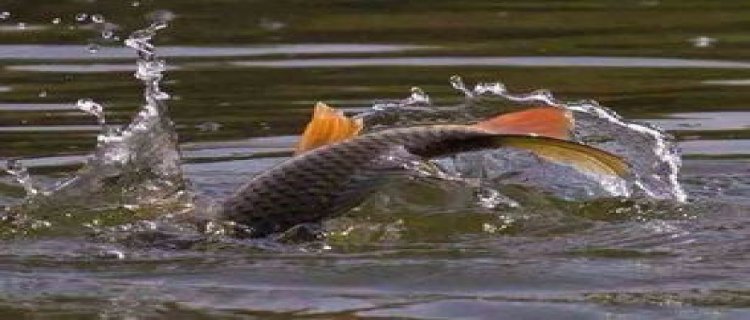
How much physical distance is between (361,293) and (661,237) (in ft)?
3.21

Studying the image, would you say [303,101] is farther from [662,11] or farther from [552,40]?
[662,11]

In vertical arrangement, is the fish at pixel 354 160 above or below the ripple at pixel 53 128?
above

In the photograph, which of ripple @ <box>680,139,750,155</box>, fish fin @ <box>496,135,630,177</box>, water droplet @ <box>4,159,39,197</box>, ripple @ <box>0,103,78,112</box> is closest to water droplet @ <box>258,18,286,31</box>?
ripple @ <box>0,103,78,112</box>

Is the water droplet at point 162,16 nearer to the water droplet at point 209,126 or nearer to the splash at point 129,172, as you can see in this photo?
the water droplet at point 209,126

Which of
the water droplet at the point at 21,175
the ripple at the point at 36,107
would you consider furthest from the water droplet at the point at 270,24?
the water droplet at the point at 21,175

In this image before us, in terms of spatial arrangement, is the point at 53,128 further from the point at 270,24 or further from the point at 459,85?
the point at 270,24

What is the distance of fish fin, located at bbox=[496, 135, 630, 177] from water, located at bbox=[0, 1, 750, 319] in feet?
0.68

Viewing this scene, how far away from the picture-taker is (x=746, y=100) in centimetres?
934

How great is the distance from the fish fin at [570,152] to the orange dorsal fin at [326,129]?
386mm

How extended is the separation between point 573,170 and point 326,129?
144cm

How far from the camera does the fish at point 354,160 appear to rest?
20.0ft

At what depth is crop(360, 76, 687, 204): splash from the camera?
7.14m

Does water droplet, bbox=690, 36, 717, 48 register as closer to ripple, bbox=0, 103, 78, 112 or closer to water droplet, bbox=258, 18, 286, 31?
water droplet, bbox=258, 18, 286, 31

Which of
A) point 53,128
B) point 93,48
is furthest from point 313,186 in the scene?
point 93,48
